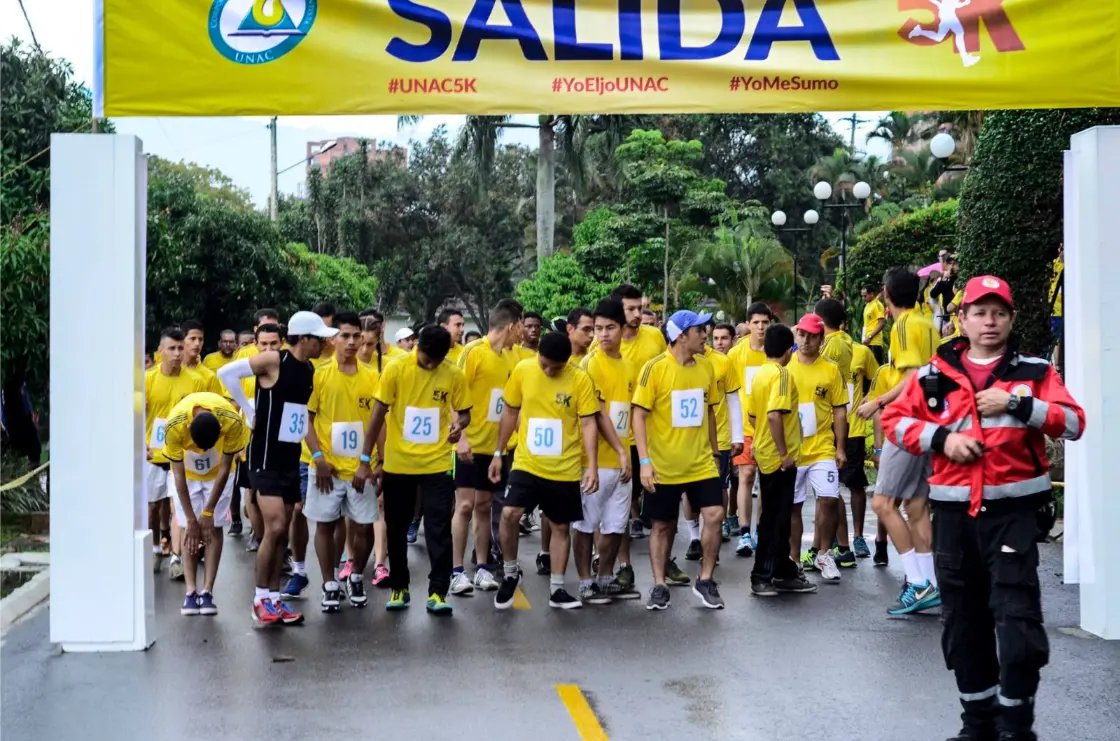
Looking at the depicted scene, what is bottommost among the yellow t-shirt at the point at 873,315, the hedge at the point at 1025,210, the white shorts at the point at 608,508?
the white shorts at the point at 608,508

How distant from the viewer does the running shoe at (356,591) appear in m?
10.1

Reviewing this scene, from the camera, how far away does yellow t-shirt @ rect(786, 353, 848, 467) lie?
36.4ft

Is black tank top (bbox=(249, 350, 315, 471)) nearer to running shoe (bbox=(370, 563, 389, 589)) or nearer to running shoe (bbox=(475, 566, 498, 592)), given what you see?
running shoe (bbox=(370, 563, 389, 589))

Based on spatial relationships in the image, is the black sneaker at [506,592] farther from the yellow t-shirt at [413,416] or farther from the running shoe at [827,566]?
the running shoe at [827,566]

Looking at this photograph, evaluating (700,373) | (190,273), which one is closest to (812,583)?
(700,373)

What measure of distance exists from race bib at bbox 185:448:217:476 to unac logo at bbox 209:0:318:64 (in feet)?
10.1

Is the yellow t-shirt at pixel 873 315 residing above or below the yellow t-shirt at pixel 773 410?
above

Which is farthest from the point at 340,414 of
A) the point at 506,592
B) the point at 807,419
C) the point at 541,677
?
the point at 807,419

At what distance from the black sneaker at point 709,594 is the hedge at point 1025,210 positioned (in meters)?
6.95

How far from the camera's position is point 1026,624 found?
5977mm

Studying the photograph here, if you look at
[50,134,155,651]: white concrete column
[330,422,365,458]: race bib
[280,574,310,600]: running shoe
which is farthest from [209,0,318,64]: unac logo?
[280,574,310,600]: running shoe

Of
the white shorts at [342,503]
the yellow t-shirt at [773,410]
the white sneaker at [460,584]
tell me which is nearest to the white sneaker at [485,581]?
the white sneaker at [460,584]

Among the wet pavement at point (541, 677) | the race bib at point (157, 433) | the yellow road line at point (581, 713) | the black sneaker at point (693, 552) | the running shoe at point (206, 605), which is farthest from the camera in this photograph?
the black sneaker at point (693, 552)

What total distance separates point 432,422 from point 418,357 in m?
0.47
